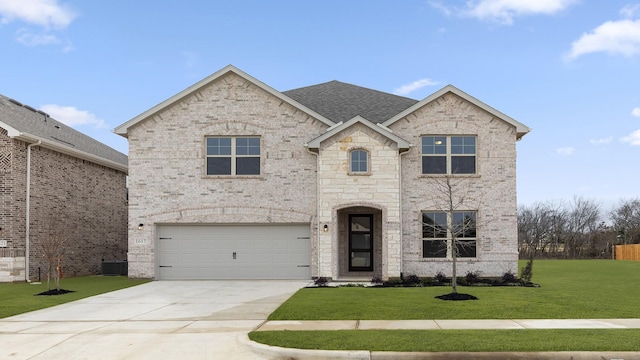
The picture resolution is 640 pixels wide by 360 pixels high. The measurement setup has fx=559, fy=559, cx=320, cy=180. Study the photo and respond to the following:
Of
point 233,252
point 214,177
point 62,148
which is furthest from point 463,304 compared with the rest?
point 62,148

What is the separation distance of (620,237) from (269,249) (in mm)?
47710

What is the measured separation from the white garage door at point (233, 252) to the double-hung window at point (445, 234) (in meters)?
4.69

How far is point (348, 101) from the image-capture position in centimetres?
2727

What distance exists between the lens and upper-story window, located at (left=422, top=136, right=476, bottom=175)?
22.2 m

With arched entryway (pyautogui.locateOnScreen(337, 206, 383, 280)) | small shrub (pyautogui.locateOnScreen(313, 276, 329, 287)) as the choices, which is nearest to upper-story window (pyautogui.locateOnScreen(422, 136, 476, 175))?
arched entryway (pyautogui.locateOnScreen(337, 206, 383, 280))

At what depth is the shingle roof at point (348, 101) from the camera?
2530 centimetres

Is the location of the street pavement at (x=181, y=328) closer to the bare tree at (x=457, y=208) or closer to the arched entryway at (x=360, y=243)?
the arched entryway at (x=360, y=243)

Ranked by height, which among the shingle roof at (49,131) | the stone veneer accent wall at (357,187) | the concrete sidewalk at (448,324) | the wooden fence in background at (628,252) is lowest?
the wooden fence in background at (628,252)

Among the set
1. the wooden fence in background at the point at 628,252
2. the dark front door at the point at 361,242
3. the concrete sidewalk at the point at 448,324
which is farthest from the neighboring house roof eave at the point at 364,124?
the wooden fence in background at the point at 628,252

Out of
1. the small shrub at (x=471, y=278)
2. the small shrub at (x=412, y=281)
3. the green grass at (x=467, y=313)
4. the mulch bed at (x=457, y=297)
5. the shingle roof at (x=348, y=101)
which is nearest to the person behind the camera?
the green grass at (x=467, y=313)

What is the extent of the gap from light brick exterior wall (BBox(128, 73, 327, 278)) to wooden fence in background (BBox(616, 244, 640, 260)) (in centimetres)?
3857

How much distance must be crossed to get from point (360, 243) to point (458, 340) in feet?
44.6

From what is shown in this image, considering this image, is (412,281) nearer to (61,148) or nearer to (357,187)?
(357,187)

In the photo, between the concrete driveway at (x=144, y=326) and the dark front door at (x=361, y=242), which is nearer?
the concrete driveway at (x=144, y=326)
